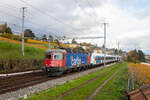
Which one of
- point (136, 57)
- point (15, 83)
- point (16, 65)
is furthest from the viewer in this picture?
point (136, 57)

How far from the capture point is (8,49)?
32.1 m

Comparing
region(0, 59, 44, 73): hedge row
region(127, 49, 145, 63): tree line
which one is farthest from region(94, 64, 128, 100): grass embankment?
region(127, 49, 145, 63): tree line

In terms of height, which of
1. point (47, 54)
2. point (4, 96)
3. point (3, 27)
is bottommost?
point (4, 96)

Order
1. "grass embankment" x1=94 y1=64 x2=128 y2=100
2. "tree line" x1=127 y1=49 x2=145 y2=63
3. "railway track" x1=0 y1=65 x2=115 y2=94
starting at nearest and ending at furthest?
"grass embankment" x1=94 y1=64 x2=128 y2=100 < "railway track" x1=0 y1=65 x2=115 y2=94 < "tree line" x1=127 y1=49 x2=145 y2=63

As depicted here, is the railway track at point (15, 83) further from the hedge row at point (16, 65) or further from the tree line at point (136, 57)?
the tree line at point (136, 57)

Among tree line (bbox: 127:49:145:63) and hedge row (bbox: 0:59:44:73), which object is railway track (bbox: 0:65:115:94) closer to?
hedge row (bbox: 0:59:44:73)

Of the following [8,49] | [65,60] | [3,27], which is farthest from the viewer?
[3,27]

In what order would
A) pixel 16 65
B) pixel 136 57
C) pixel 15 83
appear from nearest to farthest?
pixel 15 83
pixel 16 65
pixel 136 57

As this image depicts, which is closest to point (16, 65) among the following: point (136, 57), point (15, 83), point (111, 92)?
point (15, 83)

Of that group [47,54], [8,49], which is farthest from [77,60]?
[8,49]

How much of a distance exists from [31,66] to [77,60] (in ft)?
32.9

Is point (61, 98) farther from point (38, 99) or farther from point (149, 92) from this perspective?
point (149, 92)

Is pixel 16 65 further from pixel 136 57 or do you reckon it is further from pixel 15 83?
pixel 136 57

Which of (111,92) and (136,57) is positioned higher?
(136,57)
